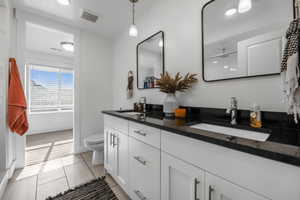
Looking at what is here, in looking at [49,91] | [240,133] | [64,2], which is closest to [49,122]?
[49,91]

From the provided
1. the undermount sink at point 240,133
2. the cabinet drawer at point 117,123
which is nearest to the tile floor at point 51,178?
the cabinet drawer at point 117,123

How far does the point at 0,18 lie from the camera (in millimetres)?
1575

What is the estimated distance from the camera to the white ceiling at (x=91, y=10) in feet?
5.94

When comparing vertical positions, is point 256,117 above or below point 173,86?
below

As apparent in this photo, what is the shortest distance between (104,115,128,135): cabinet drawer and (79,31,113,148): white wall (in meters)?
1.09

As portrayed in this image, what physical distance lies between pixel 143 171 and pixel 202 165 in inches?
22.8

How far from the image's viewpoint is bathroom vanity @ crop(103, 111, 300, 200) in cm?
46

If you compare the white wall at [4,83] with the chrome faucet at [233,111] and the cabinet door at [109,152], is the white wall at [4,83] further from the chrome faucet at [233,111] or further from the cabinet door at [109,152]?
the chrome faucet at [233,111]

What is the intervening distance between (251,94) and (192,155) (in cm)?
71

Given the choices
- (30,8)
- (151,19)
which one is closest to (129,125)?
(151,19)

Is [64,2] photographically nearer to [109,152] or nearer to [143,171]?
[109,152]

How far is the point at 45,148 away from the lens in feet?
8.75

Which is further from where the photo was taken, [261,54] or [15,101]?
[15,101]

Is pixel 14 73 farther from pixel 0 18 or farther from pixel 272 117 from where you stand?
pixel 272 117
